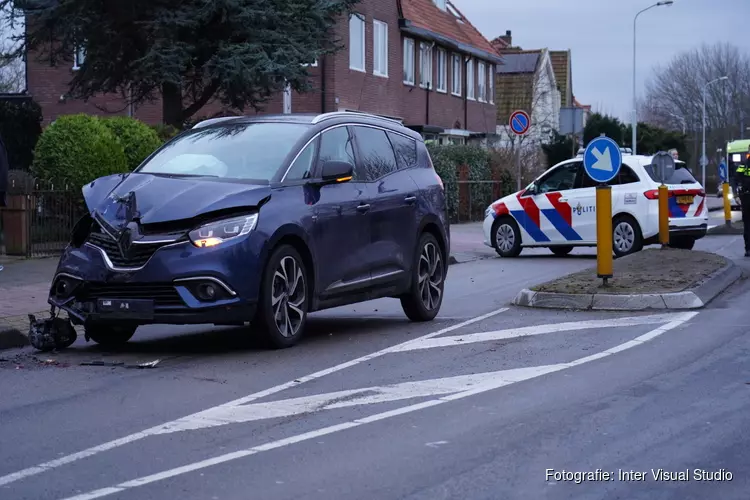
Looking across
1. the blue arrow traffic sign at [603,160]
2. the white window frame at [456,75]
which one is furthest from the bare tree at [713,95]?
→ the blue arrow traffic sign at [603,160]

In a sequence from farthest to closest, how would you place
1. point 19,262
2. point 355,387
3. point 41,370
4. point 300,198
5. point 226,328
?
point 19,262 → point 226,328 → point 300,198 → point 41,370 → point 355,387

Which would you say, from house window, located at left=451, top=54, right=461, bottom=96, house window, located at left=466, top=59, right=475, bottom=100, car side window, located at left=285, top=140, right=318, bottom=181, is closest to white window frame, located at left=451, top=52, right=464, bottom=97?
house window, located at left=451, top=54, right=461, bottom=96

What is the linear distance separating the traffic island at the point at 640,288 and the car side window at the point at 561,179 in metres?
5.54

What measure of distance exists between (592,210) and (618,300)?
8.44 meters

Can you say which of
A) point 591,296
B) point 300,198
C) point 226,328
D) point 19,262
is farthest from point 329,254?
point 19,262

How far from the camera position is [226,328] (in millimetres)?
11539

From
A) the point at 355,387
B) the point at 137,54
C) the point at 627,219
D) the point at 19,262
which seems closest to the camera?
the point at 355,387

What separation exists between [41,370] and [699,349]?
16.2 feet

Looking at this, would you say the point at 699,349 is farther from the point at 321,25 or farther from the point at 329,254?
the point at 321,25

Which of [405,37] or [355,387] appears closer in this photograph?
[355,387]

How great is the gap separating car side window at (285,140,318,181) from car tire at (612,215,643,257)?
11.1m

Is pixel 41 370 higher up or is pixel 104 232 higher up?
pixel 104 232

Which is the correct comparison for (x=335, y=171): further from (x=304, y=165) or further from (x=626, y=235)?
(x=626, y=235)

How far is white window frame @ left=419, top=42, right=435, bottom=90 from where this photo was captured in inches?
1721
